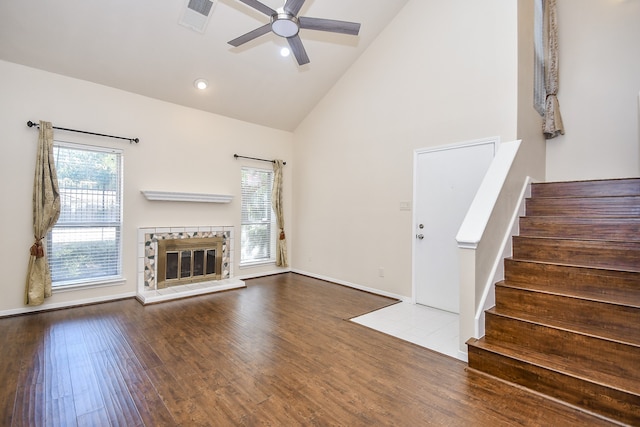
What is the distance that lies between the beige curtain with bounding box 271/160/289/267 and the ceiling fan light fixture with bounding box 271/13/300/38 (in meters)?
3.26

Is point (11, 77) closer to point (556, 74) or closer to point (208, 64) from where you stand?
point (208, 64)

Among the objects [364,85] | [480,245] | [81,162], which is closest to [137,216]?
[81,162]

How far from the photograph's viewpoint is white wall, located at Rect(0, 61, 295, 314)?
11.7 ft

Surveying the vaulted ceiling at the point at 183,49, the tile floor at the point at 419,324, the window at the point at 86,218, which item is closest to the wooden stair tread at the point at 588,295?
the tile floor at the point at 419,324

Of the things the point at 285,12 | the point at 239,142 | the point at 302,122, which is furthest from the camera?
the point at 302,122

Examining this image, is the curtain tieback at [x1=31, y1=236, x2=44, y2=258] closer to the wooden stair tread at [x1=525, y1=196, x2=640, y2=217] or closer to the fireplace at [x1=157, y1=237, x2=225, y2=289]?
the fireplace at [x1=157, y1=237, x2=225, y2=289]

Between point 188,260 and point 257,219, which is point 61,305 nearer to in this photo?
point 188,260

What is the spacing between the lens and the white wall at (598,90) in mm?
3611

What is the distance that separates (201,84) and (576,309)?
512cm

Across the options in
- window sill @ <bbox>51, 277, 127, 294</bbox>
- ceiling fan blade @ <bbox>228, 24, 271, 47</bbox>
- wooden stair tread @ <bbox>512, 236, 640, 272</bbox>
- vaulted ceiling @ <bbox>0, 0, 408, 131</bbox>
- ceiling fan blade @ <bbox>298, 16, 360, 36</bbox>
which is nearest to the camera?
wooden stair tread @ <bbox>512, 236, 640, 272</bbox>

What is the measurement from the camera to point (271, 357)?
2676 mm

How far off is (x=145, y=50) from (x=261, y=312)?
3.66 metres

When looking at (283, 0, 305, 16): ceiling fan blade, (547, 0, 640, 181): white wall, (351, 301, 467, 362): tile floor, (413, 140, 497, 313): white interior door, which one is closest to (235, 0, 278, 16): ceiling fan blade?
(283, 0, 305, 16): ceiling fan blade

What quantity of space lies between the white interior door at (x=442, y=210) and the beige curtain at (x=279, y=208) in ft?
9.12
